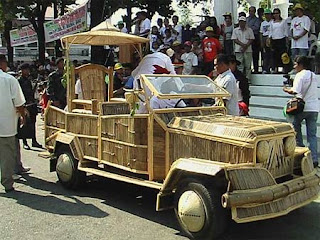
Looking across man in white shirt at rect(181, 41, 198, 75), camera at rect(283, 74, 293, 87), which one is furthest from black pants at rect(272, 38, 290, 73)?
man in white shirt at rect(181, 41, 198, 75)

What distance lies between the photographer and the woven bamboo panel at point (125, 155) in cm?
586

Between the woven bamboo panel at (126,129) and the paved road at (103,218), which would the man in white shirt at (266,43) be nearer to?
the paved road at (103,218)

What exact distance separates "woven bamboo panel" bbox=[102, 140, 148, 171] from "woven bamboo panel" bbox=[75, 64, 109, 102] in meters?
1.66

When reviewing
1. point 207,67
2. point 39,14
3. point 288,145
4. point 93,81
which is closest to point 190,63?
point 207,67

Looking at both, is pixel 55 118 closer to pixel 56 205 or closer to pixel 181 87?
pixel 56 205

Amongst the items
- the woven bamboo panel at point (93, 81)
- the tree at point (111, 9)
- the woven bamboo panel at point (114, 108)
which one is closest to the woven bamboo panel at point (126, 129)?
the woven bamboo panel at point (114, 108)

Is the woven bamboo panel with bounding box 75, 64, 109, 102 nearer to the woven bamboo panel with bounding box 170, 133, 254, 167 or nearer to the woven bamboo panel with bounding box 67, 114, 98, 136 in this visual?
the woven bamboo panel with bounding box 67, 114, 98, 136

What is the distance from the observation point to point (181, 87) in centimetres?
618

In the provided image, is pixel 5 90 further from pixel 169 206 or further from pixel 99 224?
pixel 169 206


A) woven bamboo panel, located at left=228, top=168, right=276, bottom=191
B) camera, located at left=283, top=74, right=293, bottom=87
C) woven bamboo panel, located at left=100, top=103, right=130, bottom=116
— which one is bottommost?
woven bamboo panel, located at left=228, top=168, right=276, bottom=191

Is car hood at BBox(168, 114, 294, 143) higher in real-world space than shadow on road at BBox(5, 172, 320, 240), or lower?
higher

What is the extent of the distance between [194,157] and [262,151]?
0.80 m

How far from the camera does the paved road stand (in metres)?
5.30

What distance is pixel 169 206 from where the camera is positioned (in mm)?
5410
